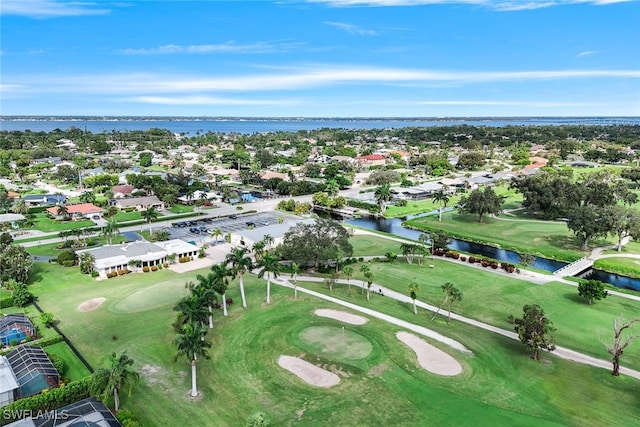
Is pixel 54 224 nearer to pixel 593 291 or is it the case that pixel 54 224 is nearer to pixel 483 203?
pixel 483 203

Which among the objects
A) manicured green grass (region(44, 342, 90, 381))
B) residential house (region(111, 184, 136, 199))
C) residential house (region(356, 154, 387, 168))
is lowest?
manicured green grass (region(44, 342, 90, 381))

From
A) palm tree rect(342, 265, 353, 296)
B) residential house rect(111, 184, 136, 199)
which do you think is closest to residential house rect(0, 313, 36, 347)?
palm tree rect(342, 265, 353, 296)

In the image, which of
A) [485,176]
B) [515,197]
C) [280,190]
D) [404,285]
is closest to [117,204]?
[280,190]

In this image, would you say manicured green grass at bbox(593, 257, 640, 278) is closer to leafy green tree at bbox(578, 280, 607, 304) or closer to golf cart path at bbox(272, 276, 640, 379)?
leafy green tree at bbox(578, 280, 607, 304)

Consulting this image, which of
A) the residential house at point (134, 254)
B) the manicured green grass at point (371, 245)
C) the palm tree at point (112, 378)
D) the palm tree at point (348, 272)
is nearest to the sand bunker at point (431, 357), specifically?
the palm tree at point (348, 272)

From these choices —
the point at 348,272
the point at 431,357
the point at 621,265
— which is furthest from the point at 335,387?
the point at 621,265

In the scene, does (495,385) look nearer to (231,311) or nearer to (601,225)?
(231,311)

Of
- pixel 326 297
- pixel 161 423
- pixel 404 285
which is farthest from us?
pixel 404 285
